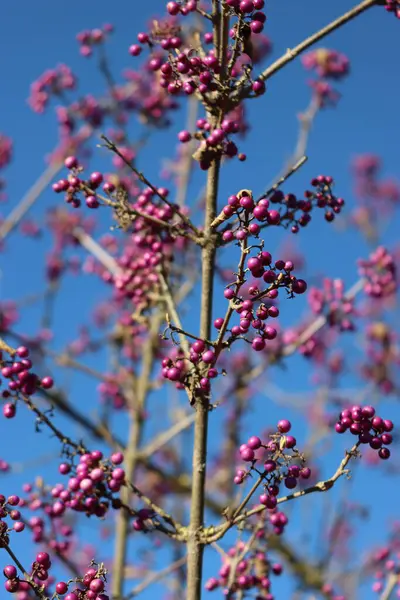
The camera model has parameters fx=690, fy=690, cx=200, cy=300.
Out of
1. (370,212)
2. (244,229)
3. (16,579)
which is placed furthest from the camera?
(370,212)

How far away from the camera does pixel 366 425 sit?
264 centimetres

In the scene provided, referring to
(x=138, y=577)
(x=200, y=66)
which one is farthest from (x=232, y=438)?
(x=200, y=66)

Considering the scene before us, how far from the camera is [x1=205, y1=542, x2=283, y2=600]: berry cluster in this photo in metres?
3.58

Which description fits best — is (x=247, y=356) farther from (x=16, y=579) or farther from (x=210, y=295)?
(x=16, y=579)

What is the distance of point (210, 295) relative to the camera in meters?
3.21

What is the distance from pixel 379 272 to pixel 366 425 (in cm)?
312

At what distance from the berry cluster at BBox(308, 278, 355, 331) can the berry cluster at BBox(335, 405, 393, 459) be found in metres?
2.89

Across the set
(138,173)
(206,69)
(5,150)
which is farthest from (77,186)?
(5,150)

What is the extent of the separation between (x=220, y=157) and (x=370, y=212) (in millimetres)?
9035

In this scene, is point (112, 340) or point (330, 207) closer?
point (330, 207)

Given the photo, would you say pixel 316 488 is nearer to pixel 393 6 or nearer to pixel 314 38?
pixel 314 38

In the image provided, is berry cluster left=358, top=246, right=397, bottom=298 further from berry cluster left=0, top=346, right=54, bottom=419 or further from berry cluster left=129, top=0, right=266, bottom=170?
berry cluster left=0, top=346, right=54, bottom=419

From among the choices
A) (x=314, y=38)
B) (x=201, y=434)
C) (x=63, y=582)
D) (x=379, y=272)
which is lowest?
(x=63, y=582)

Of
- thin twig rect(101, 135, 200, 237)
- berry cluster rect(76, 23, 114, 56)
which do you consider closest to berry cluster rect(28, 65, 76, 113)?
berry cluster rect(76, 23, 114, 56)
